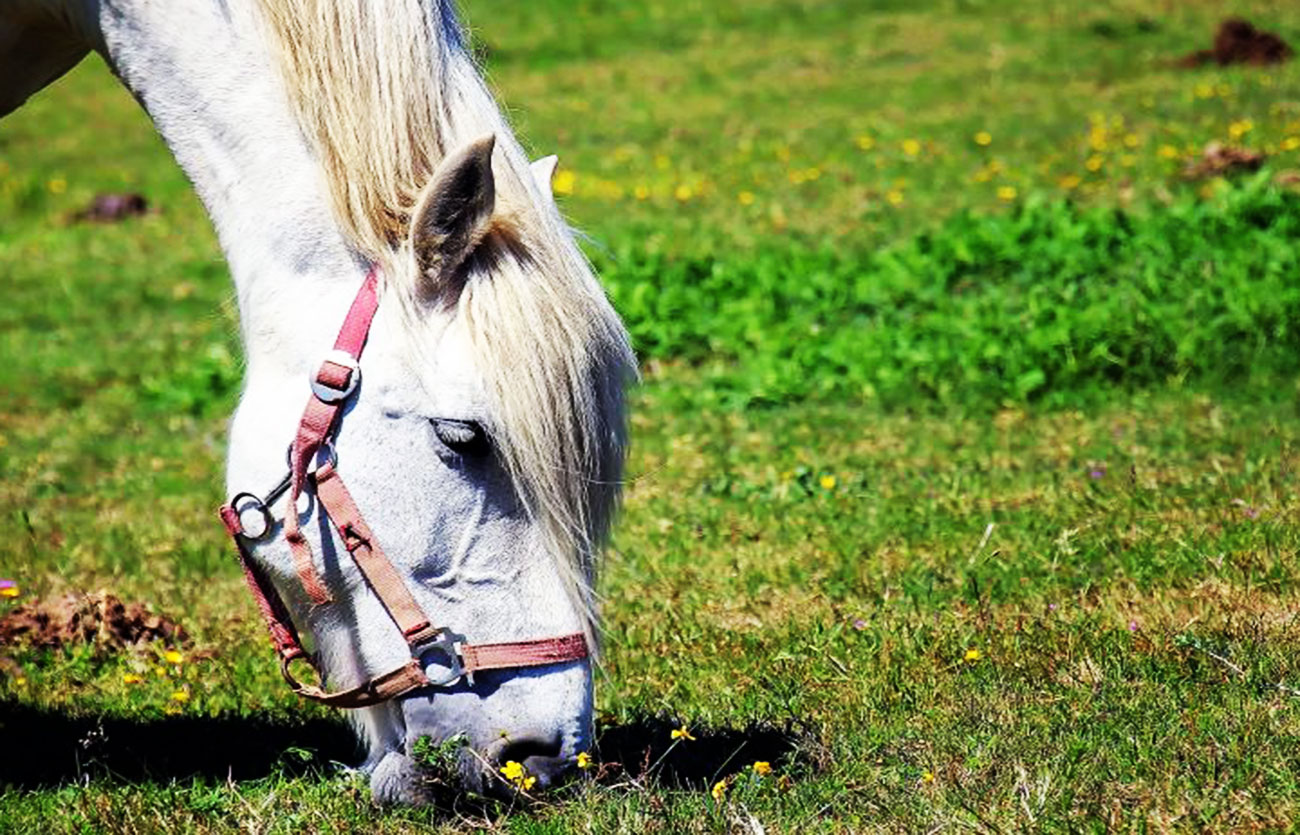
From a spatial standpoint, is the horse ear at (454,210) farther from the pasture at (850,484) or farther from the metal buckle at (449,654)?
the metal buckle at (449,654)

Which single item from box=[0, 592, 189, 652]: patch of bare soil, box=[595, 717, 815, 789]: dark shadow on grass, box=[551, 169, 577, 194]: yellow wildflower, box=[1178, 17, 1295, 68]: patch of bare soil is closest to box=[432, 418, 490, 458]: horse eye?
box=[595, 717, 815, 789]: dark shadow on grass

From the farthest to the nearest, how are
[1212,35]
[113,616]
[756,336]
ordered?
[1212,35] → [756,336] → [113,616]

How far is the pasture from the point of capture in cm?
337

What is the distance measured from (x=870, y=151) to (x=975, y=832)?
10480mm

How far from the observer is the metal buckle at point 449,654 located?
10.0 feet

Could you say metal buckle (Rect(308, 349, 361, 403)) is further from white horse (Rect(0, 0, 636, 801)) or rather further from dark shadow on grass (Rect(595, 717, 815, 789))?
dark shadow on grass (Rect(595, 717, 815, 789))

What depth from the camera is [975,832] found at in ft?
9.64

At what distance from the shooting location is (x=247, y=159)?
3.25m

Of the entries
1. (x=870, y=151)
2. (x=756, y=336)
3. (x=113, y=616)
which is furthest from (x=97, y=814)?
(x=870, y=151)

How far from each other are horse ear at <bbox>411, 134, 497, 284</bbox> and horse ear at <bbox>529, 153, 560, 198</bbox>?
236 millimetres

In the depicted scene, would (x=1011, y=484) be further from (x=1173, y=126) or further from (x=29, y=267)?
(x=29, y=267)

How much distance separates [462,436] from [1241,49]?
41.7 feet

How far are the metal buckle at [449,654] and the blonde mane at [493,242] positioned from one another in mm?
241

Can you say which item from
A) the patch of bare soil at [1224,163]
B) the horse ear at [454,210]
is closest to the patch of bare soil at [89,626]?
the horse ear at [454,210]
